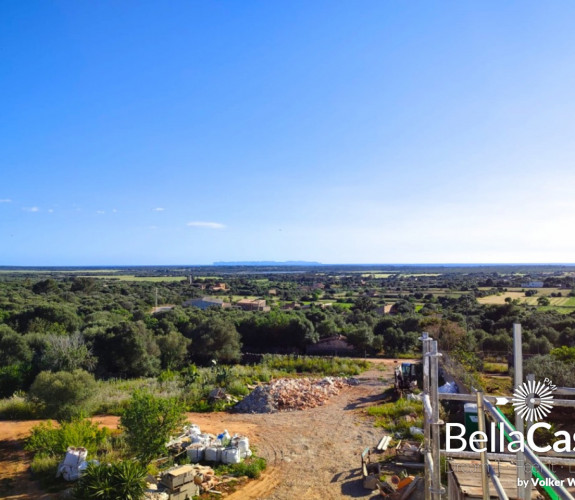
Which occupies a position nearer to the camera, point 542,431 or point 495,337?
point 542,431

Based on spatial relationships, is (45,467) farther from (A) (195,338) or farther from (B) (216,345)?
(A) (195,338)

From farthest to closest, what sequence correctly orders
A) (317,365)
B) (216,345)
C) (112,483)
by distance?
(216,345), (317,365), (112,483)

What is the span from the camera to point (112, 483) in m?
7.93

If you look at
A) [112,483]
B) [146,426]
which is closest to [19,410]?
[146,426]

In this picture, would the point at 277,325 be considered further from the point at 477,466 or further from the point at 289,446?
the point at 477,466

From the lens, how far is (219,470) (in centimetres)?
1022

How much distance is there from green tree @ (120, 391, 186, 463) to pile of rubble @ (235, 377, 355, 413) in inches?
277

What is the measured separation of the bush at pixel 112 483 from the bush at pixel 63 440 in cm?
263

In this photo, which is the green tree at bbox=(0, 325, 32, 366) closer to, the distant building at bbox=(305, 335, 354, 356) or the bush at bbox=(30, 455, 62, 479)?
the bush at bbox=(30, 455, 62, 479)

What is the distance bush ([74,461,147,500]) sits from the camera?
773cm

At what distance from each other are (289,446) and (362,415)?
401cm

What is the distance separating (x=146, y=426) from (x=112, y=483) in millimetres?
1677

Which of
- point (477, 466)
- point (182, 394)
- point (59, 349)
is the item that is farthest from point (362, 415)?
point (59, 349)

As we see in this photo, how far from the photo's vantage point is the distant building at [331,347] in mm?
29250
